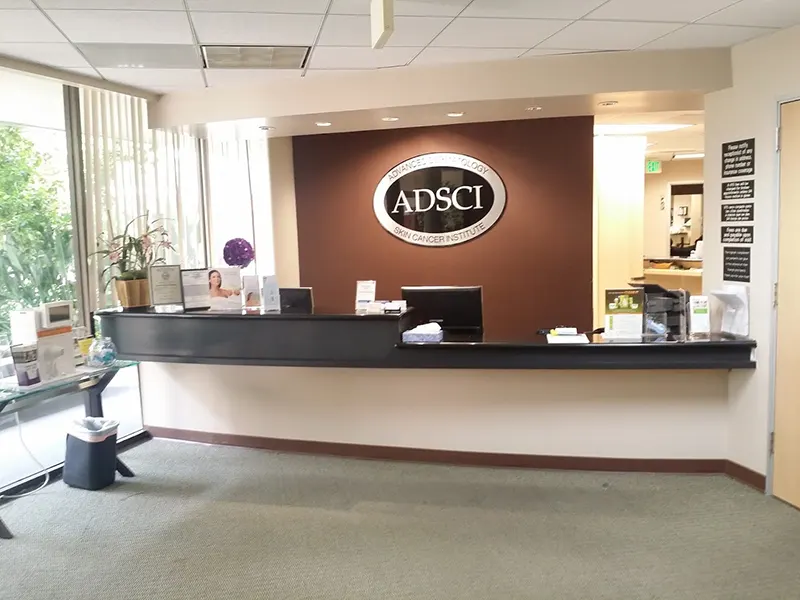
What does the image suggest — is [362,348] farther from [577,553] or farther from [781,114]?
[781,114]

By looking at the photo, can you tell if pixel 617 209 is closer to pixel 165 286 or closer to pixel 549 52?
pixel 549 52

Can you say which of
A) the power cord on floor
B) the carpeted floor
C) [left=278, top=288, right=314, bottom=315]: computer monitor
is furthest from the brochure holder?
the power cord on floor

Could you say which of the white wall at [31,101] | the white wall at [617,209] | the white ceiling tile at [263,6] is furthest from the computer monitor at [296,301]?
the white wall at [617,209]

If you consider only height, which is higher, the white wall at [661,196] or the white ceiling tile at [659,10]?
the white ceiling tile at [659,10]

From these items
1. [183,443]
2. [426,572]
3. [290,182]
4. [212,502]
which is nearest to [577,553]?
[426,572]

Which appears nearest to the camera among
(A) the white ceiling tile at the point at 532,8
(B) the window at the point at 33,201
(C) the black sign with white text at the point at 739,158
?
(A) the white ceiling tile at the point at 532,8

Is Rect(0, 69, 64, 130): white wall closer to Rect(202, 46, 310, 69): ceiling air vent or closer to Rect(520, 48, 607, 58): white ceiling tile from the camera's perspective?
Rect(202, 46, 310, 69): ceiling air vent

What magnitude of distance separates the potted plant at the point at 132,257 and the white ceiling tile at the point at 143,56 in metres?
1.27

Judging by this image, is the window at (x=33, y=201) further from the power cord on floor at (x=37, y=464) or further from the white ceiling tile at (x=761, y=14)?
the white ceiling tile at (x=761, y=14)

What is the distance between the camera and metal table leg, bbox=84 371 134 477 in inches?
165

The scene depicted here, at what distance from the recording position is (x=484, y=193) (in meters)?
5.34

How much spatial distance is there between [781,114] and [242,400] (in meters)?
3.86

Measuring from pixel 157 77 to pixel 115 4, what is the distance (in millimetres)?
1415

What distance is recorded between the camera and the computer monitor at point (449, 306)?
3.85 meters
